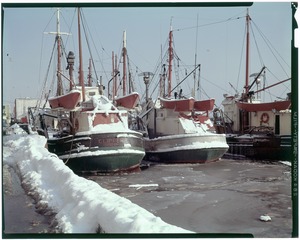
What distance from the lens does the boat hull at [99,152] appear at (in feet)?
40.8

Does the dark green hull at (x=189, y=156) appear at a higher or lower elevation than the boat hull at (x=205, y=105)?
lower

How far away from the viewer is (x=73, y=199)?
7.08 metres

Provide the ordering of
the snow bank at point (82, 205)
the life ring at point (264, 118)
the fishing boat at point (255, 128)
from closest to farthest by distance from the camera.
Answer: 1. the snow bank at point (82, 205)
2. the fishing boat at point (255, 128)
3. the life ring at point (264, 118)

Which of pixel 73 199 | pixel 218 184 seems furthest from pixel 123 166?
pixel 73 199

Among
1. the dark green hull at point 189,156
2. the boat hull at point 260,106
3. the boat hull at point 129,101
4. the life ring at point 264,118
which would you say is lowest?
the dark green hull at point 189,156

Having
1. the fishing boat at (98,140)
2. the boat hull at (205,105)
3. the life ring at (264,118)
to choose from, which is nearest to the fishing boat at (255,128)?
the life ring at (264,118)

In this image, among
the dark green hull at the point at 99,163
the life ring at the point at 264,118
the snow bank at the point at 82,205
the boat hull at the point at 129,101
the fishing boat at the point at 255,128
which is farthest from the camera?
the life ring at the point at 264,118

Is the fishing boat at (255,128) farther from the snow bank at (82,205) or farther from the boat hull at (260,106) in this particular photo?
the snow bank at (82,205)

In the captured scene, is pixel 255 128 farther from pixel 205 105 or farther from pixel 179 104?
pixel 179 104

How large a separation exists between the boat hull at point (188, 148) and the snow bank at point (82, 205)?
707cm

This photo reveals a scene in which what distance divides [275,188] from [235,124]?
9.70 metres

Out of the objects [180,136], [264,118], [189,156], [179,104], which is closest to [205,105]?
[179,104]

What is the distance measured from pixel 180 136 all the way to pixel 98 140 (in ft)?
14.8

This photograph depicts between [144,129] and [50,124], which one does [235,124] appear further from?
[50,124]
